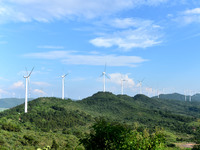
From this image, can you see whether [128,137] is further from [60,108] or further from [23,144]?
[60,108]

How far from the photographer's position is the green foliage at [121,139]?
2395 cm

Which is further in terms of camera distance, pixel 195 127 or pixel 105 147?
pixel 195 127

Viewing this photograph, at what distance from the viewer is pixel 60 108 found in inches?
6777

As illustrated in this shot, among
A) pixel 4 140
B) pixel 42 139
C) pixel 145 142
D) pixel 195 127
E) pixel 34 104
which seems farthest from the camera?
pixel 34 104

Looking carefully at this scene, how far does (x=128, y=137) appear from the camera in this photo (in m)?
24.9

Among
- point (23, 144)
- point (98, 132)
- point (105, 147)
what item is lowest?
point (23, 144)

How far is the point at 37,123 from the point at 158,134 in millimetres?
115319

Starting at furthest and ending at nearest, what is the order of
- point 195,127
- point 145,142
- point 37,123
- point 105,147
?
point 195,127
point 37,123
point 105,147
point 145,142

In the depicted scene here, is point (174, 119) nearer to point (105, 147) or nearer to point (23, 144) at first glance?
point (23, 144)

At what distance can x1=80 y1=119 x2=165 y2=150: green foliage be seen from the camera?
24.0 m

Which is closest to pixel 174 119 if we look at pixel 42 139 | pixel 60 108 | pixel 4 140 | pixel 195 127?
pixel 195 127

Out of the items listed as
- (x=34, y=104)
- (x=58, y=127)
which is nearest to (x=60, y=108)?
(x=34, y=104)

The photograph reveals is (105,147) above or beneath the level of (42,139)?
above

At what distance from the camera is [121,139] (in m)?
25.1
